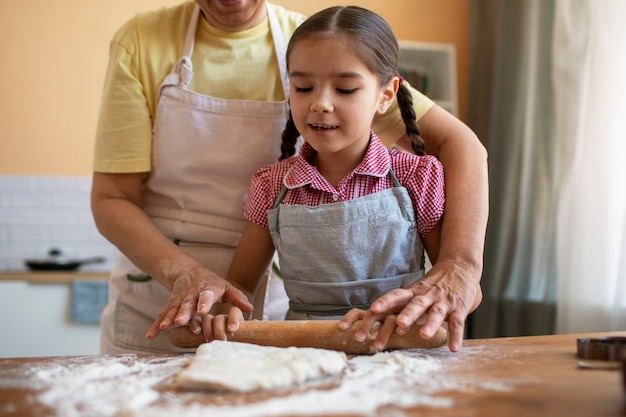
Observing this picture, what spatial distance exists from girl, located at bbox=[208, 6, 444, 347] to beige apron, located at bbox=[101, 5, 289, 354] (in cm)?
18

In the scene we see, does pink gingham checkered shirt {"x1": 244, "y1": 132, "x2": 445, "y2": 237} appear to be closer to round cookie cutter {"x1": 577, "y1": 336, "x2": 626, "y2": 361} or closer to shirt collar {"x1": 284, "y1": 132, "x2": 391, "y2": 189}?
shirt collar {"x1": 284, "y1": 132, "x2": 391, "y2": 189}

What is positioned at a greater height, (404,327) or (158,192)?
(158,192)

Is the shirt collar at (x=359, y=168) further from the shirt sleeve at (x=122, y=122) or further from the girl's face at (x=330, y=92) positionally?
the shirt sleeve at (x=122, y=122)

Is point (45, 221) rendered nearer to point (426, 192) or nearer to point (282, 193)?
point (282, 193)

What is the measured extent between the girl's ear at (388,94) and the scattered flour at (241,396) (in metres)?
0.59

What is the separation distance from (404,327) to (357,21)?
62 centimetres

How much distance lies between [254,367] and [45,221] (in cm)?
308

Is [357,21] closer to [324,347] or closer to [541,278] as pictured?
[324,347]

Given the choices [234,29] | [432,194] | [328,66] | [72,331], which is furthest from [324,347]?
[72,331]

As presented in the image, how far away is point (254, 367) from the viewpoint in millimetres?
934

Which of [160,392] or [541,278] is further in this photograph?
[541,278]

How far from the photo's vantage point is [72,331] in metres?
3.21

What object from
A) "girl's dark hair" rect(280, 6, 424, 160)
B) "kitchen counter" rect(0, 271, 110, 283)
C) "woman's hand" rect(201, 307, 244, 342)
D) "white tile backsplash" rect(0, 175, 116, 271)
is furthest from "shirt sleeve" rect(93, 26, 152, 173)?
"white tile backsplash" rect(0, 175, 116, 271)

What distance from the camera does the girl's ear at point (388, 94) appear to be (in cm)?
146
